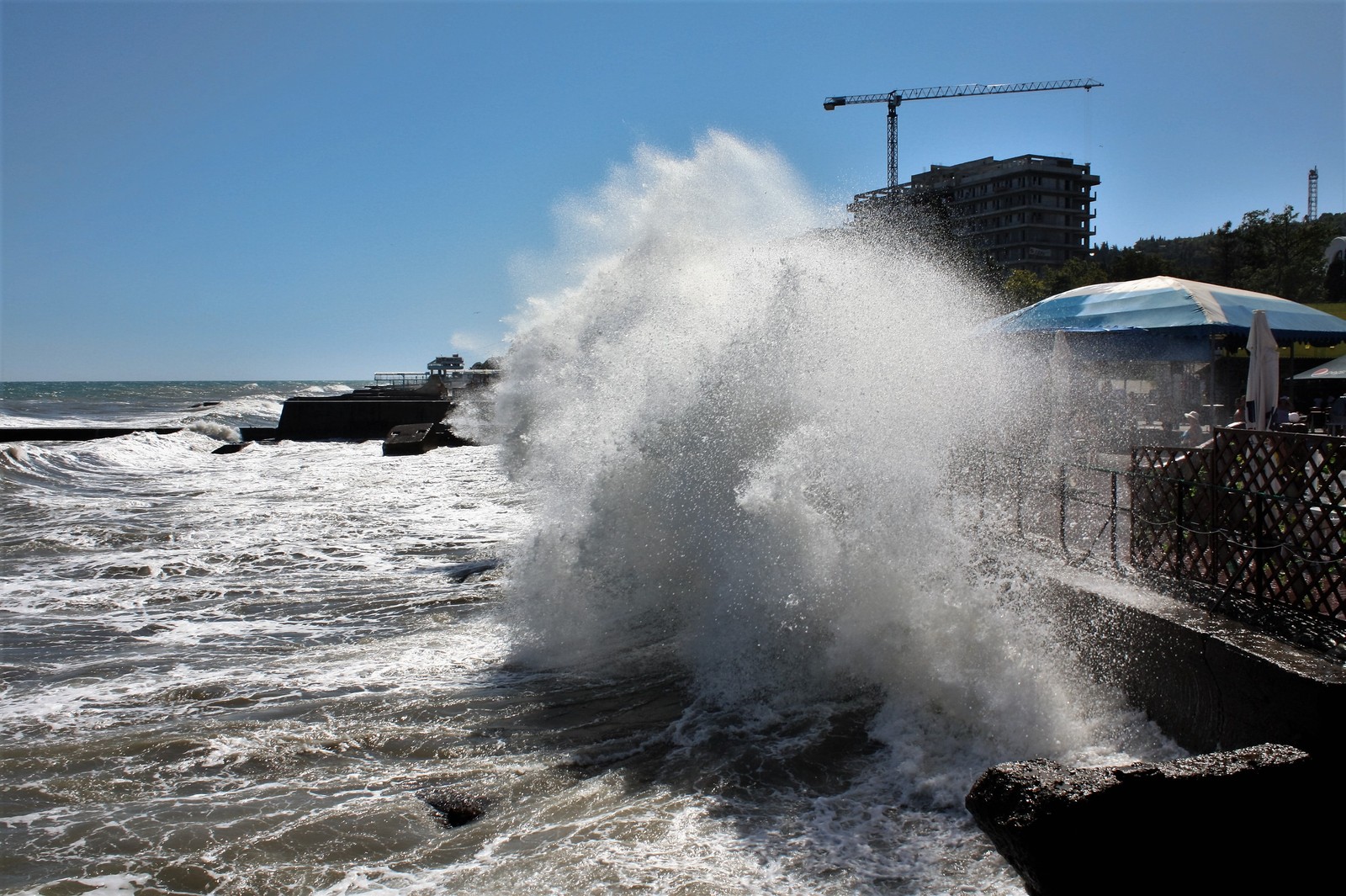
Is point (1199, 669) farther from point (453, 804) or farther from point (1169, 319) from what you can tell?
point (1169, 319)

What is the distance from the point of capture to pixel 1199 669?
491 centimetres

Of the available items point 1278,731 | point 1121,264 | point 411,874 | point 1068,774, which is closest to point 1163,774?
point 1068,774

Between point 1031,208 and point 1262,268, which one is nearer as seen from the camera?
point 1262,268

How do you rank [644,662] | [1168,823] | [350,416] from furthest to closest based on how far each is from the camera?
[350,416] → [644,662] → [1168,823]

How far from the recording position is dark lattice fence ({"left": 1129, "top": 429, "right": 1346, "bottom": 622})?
5.04m

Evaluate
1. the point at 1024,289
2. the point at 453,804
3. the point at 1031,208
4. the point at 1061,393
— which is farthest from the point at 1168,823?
the point at 1031,208

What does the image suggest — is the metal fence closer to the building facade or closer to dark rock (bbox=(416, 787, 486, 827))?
dark rock (bbox=(416, 787, 486, 827))

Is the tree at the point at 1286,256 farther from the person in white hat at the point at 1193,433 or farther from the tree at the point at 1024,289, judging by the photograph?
the person in white hat at the point at 1193,433

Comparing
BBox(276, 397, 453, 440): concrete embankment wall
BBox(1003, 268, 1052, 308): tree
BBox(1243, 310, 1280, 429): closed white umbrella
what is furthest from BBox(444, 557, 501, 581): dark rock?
BBox(1003, 268, 1052, 308): tree

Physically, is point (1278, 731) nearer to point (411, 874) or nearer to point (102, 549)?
point (411, 874)

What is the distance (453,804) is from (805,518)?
343 centimetres

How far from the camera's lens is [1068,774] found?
376 centimetres

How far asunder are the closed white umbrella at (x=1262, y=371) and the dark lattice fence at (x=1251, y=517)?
4.49 meters

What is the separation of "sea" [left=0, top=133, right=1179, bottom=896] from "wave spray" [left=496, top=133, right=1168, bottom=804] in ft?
0.10
